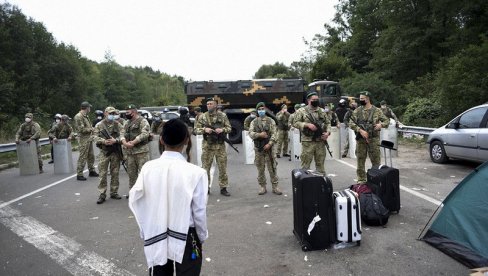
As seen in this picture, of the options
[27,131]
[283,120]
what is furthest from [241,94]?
[27,131]

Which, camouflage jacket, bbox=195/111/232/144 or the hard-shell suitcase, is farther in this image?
camouflage jacket, bbox=195/111/232/144

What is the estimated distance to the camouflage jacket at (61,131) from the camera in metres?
11.7

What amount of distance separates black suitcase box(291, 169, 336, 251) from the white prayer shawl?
2230mm

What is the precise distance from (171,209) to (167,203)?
0.05 meters

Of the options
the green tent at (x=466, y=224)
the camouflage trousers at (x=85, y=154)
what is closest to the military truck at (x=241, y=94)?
the camouflage trousers at (x=85, y=154)

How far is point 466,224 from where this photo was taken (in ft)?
13.9

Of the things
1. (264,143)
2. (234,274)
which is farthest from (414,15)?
(234,274)

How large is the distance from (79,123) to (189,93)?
647 centimetres

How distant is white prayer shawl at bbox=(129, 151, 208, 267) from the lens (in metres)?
2.47

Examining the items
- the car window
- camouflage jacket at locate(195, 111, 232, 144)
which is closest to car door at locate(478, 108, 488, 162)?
the car window

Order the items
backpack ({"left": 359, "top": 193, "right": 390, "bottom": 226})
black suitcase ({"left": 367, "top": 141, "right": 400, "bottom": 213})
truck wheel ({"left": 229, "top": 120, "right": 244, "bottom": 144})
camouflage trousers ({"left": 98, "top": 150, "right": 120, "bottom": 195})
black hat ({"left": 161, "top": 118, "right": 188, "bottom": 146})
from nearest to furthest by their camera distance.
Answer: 1. black hat ({"left": 161, "top": 118, "right": 188, "bottom": 146})
2. backpack ({"left": 359, "top": 193, "right": 390, "bottom": 226})
3. black suitcase ({"left": 367, "top": 141, "right": 400, "bottom": 213})
4. camouflage trousers ({"left": 98, "top": 150, "right": 120, "bottom": 195})
5. truck wheel ({"left": 229, "top": 120, "right": 244, "bottom": 144})

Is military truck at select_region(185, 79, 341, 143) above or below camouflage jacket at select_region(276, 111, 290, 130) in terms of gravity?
above

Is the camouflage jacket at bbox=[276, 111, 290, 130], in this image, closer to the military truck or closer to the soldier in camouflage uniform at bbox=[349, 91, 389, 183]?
the military truck

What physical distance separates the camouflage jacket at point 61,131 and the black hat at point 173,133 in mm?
10246
